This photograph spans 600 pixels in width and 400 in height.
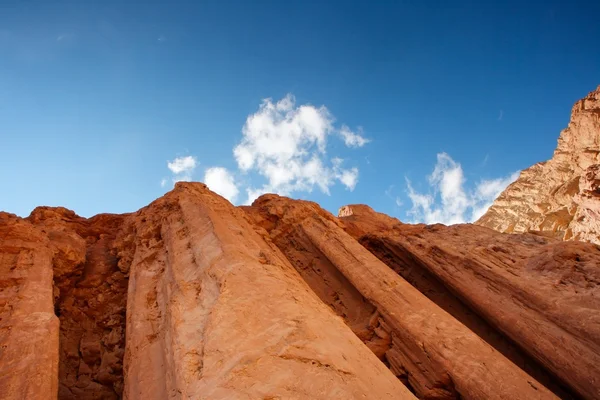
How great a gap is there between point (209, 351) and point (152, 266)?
4.91m

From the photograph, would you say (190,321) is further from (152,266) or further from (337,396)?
(152,266)

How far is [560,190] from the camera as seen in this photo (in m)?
27.0

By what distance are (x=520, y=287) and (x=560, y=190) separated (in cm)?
2389

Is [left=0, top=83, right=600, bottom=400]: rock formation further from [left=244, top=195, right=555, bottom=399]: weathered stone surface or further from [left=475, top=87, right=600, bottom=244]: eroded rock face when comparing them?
[left=475, top=87, right=600, bottom=244]: eroded rock face

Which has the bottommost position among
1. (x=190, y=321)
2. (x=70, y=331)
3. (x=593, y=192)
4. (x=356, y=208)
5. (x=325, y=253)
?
(x=190, y=321)

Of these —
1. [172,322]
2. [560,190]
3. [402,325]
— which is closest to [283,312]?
[172,322]

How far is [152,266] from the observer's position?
9.27 metres

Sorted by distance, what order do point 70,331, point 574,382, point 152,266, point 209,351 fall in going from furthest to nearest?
point 152,266 < point 70,331 < point 574,382 < point 209,351

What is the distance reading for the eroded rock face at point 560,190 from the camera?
24.3 metres

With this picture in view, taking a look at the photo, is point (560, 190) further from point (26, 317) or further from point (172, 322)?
point (26, 317)

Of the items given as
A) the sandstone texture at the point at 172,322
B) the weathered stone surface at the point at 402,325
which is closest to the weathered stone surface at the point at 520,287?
the weathered stone surface at the point at 402,325

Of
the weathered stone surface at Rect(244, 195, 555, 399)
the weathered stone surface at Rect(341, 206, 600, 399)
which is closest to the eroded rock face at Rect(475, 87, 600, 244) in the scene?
the weathered stone surface at Rect(341, 206, 600, 399)

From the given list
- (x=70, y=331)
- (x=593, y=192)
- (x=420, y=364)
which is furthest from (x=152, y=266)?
(x=593, y=192)

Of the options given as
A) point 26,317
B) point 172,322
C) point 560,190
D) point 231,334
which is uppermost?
point 560,190
